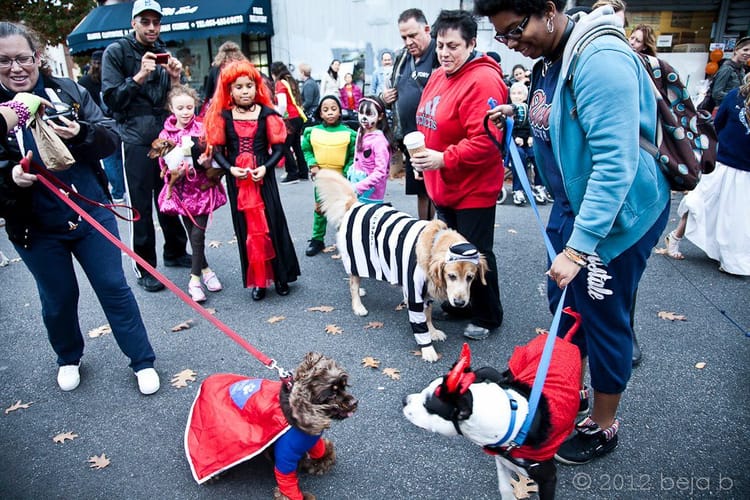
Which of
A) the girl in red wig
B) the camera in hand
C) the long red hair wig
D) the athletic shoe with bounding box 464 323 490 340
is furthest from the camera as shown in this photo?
the girl in red wig

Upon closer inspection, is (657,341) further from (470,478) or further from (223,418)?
(223,418)

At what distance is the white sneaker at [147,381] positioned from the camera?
10.1 ft

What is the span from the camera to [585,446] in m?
2.43

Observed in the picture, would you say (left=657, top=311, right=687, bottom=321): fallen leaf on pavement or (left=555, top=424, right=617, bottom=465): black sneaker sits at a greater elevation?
(left=555, top=424, right=617, bottom=465): black sneaker

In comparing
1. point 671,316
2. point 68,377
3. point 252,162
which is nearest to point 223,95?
point 252,162

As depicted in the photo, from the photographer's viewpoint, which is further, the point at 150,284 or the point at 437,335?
the point at 150,284

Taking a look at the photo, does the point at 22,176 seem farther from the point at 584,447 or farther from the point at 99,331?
the point at 584,447

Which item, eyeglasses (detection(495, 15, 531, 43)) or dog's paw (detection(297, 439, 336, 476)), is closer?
eyeglasses (detection(495, 15, 531, 43))

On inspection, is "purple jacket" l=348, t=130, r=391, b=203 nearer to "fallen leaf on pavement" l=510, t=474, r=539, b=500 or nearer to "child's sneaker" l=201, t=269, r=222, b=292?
"child's sneaker" l=201, t=269, r=222, b=292

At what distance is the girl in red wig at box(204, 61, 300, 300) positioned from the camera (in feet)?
12.8

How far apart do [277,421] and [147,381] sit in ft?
4.74

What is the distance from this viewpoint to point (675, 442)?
2.56m

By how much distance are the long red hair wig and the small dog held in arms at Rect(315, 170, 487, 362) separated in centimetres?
93

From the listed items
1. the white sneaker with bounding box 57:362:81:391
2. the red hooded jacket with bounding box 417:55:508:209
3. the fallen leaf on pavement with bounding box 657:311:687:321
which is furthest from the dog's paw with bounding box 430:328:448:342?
the white sneaker with bounding box 57:362:81:391
